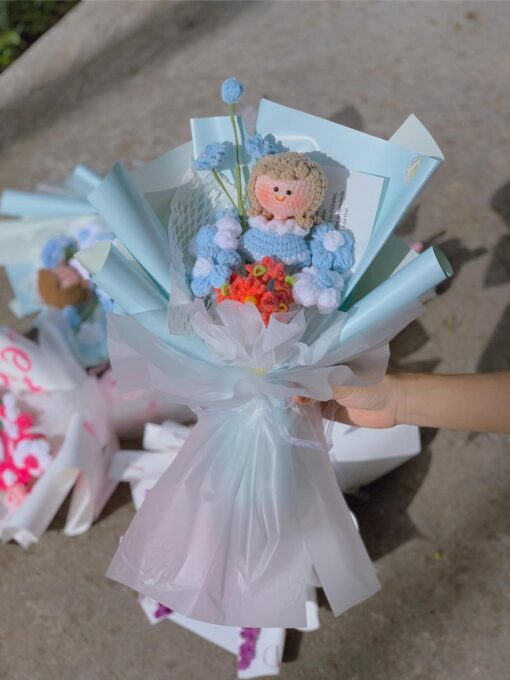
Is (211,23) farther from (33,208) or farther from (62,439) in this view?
(62,439)

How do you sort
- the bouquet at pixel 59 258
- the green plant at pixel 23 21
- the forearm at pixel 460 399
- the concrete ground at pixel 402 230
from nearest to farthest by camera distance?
the forearm at pixel 460 399
the concrete ground at pixel 402 230
the bouquet at pixel 59 258
the green plant at pixel 23 21

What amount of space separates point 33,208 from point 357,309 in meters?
1.09

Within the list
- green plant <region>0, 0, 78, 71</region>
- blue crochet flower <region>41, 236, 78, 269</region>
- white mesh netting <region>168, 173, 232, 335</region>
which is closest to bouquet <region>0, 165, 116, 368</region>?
blue crochet flower <region>41, 236, 78, 269</region>

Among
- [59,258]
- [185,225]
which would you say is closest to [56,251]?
[59,258]

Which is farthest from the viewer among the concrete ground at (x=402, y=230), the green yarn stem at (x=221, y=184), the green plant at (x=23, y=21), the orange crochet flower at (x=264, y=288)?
the green plant at (x=23, y=21)

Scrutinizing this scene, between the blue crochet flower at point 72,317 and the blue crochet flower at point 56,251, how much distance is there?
132 mm

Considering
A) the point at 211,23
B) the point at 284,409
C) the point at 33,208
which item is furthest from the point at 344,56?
the point at 284,409

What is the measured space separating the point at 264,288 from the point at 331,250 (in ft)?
0.40

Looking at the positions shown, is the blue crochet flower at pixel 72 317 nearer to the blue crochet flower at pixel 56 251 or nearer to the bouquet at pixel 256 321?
the blue crochet flower at pixel 56 251

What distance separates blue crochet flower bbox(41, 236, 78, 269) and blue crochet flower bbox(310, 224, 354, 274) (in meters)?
0.92

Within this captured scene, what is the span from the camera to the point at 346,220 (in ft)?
3.14

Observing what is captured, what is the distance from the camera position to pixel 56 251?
164 cm

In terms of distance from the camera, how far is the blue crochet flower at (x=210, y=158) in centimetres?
91

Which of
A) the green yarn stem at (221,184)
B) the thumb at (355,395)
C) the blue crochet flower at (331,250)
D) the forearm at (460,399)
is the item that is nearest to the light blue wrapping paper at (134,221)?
the green yarn stem at (221,184)
